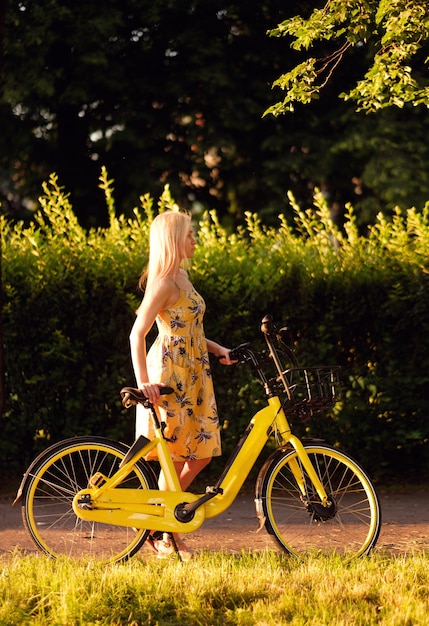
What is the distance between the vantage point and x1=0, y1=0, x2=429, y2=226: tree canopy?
19.0 m

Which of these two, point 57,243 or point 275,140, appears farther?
point 275,140

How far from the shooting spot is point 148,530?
567cm

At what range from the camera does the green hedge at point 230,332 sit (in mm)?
8297

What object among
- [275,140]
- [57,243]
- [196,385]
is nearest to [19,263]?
[57,243]

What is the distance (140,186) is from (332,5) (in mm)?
13117

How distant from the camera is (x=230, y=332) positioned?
27.3 ft

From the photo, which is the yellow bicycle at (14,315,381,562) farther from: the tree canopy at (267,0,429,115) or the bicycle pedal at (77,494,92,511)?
the tree canopy at (267,0,429,115)

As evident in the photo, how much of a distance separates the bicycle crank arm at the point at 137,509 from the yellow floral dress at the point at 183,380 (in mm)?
243

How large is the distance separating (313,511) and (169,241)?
1635mm

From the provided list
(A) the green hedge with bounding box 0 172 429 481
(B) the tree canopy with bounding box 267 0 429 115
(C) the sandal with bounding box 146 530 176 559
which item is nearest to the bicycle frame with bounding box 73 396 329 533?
(C) the sandal with bounding box 146 530 176 559

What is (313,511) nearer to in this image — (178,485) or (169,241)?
(178,485)

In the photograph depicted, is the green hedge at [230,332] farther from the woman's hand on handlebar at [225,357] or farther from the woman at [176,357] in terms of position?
the woman at [176,357]

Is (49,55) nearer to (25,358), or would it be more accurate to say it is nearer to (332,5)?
(25,358)

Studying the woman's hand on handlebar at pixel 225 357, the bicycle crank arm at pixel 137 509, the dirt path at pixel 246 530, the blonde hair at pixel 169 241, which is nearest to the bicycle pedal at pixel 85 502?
the bicycle crank arm at pixel 137 509
